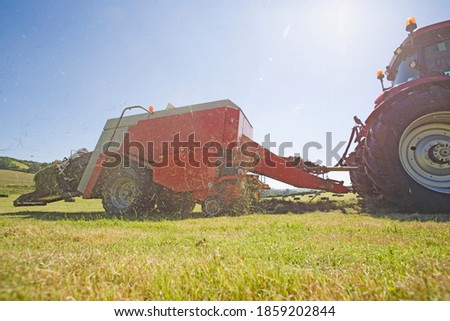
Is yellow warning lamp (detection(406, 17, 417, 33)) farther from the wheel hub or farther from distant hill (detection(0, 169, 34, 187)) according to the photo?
distant hill (detection(0, 169, 34, 187))

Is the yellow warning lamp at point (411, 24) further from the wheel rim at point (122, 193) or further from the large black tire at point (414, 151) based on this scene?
the wheel rim at point (122, 193)

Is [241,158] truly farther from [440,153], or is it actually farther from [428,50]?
[428,50]

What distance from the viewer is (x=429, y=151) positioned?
4.12 metres

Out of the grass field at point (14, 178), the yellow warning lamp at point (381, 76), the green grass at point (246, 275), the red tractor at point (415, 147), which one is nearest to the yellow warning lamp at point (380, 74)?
the yellow warning lamp at point (381, 76)

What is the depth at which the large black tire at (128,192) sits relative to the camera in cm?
628

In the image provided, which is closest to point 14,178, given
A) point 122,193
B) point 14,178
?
point 14,178

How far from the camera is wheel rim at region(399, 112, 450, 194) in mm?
4039

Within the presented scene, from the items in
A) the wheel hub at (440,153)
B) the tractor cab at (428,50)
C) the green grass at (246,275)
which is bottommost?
the green grass at (246,275)

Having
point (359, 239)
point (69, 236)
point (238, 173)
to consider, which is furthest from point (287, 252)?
point (238, 173)

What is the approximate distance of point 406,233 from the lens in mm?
2625

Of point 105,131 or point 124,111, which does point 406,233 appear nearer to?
point 124,111

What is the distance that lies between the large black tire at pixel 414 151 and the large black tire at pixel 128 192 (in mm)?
4915

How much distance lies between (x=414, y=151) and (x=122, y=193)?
6454 mm

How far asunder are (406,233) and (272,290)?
7.31 ft
